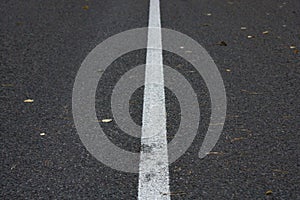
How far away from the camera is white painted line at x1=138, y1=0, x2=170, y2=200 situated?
3.20 meters

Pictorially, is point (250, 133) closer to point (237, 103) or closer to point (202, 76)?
point (237, 103)

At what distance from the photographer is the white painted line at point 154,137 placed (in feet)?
10.5

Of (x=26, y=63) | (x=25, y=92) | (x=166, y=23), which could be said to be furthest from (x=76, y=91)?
(x=166, y=23)

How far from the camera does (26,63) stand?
5.36 m

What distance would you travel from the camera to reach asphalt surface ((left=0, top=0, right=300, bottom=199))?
10.7 ft

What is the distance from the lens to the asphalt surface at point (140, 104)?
10.7 feet

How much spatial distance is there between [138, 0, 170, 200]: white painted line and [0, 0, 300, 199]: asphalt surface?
0.06 m

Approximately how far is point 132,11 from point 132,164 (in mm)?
4421

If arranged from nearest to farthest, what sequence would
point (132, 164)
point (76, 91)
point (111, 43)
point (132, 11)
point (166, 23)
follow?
point (132, 164), point (76, 91), point (111, 43), point (166, 23), point (132, 11)

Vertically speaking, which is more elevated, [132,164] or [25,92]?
[25,92]

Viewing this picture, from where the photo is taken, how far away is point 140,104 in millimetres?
4387

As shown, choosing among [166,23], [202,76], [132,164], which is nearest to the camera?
[132,164]

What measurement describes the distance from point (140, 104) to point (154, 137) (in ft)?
2.05

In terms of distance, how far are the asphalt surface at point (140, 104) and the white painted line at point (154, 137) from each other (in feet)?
0.19
